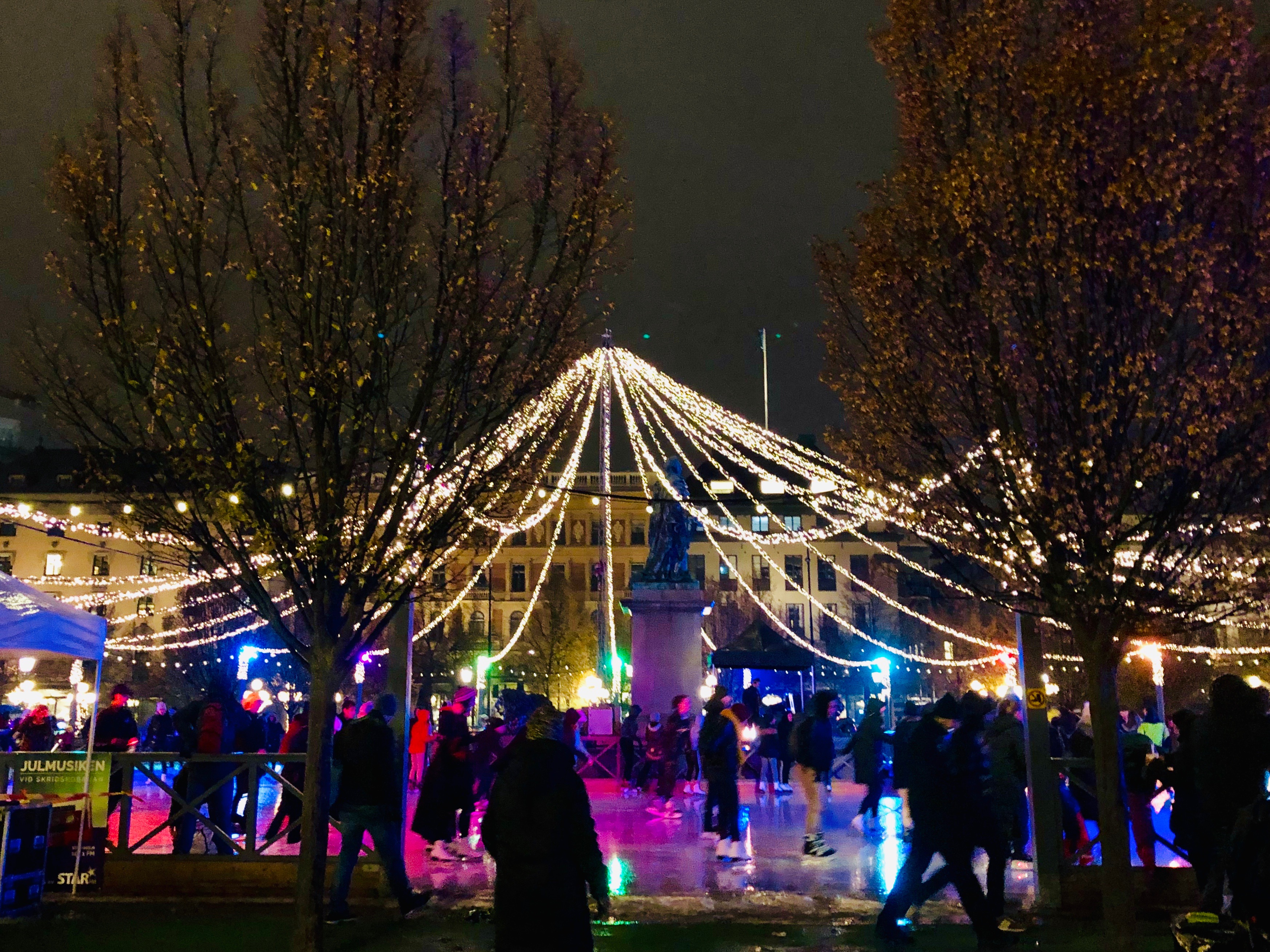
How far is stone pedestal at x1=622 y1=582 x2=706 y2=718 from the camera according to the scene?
76.3ft

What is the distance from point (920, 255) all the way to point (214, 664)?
40926mm

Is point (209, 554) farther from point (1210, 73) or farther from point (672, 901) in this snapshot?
A: point (1210, 73)

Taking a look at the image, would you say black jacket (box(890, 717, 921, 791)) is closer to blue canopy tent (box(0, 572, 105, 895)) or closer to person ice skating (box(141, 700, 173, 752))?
blue canopy tent (box(0, 572, 105, 895))

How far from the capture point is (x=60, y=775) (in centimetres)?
952

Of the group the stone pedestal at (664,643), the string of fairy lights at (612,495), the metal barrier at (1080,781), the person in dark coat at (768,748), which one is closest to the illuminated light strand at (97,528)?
the string of fairy lights at (612,495)

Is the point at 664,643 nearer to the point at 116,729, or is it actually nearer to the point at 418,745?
the point at 418,745

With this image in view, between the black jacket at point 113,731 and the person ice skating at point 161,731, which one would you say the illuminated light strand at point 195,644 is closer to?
the person ice skating at point 161,731

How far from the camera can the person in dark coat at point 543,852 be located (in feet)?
16.0

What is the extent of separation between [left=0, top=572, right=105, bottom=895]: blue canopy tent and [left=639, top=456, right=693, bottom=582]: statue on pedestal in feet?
48.3

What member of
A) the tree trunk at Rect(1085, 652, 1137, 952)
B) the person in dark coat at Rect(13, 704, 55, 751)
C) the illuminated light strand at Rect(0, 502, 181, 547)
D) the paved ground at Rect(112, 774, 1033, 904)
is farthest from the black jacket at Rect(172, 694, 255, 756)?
the tree trunk at Rect(1085, 652, 1137, 952)

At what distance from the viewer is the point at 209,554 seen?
8039mm

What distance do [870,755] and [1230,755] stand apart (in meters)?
6.55

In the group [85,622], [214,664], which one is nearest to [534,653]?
[214,664]

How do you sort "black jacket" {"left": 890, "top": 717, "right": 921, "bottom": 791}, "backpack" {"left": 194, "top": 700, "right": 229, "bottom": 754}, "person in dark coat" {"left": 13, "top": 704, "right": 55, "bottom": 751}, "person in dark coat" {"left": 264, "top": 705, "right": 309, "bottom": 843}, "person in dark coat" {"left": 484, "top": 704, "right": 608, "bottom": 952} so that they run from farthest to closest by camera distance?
"person in dark coat" {"left": 13, "top": 704, "right": 55, "bottom": 751}
"person in dark coat" {"left": 264, "top": 705, "right": 309, "bottom": 843}
"backpack" {"left": 194, "top": 700, "right": 229, "bottom": 754}
"black jacket" {"left": 890, "top": 717, "right": 921, "bottom": 791}
"person in dark coat" {"left": 484, "top": 704, "right": 608, "bottom": 952}
